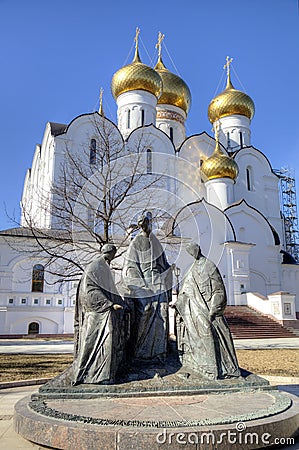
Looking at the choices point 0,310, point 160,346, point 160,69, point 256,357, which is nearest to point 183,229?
point 0,310

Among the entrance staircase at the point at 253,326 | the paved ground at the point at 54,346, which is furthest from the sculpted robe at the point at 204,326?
the entrance staircase at the point at 253,326

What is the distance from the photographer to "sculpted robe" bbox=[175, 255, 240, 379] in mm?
5125

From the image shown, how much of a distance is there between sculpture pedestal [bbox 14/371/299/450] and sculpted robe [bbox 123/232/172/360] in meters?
0.50

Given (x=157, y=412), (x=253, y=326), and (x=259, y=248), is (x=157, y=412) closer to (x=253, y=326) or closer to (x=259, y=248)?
(x=253, y=326)

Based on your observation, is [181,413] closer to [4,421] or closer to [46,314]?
[4,421]

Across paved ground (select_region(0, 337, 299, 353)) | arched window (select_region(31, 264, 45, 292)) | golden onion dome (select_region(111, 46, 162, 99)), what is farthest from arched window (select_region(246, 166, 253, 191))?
arched window (select_region(31, 264, 45, 292))

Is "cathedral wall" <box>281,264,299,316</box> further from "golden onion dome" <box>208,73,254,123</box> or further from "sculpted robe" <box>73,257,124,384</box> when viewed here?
"sculpted robe" <box>73,257,124,384</box>

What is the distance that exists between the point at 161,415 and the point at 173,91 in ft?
100

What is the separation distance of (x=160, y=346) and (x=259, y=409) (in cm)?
159

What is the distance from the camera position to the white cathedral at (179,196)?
2009cm

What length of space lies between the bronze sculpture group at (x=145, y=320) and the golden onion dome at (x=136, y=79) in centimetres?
2442

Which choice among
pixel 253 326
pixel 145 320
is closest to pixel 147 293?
pixel 145 320

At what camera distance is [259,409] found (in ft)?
13.6

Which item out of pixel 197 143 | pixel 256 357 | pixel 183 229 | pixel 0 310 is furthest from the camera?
pixel 197 143
